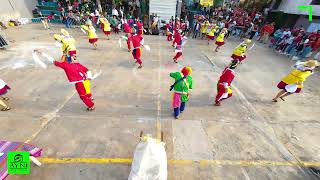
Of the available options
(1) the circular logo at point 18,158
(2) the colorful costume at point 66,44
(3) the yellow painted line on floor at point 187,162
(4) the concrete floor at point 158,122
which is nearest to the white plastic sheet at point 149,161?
(4) the concrete floor at point 158,122

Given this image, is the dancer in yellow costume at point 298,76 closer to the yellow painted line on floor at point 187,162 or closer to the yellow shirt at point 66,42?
the yellow painted line on floor at point 187,162

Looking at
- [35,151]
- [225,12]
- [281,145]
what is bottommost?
[281,145]

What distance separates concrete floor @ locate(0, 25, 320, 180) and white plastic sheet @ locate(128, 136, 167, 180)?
111 centimetres

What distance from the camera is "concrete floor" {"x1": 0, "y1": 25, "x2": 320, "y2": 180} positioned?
4.20 m

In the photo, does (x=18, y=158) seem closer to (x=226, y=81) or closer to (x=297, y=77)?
(x=226, y=81)

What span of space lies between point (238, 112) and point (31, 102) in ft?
21.4

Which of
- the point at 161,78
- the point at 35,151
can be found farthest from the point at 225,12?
the point at 35,151

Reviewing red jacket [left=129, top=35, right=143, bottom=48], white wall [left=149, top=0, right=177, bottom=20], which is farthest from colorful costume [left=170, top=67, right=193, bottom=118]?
white wall [left=149, top=0, right=177, bottom=20]

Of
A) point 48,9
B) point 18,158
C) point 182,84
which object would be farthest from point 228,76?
point 48,9

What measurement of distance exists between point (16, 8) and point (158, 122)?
63.0 feet

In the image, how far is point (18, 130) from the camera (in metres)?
4.90

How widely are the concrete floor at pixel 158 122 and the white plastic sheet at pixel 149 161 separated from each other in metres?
1.11

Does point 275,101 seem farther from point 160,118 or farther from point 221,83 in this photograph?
point 160,118

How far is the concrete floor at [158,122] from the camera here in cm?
420
